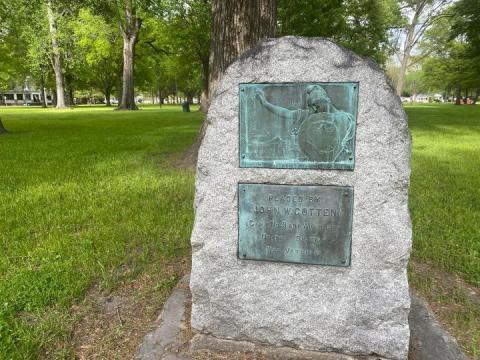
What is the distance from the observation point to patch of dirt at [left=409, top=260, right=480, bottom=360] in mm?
2773

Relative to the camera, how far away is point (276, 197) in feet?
8.02

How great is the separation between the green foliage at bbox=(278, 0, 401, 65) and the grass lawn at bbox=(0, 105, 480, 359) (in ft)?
46.4

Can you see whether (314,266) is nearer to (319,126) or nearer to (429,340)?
(319,126)

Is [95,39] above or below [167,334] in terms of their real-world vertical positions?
above

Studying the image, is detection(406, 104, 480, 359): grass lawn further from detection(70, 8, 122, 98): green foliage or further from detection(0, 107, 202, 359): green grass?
detection(70, 8, 122, 98): green foliage

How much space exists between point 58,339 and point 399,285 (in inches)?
89.4

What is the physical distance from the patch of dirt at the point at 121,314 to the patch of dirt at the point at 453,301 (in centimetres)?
212

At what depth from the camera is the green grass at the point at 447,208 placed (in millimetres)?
3939

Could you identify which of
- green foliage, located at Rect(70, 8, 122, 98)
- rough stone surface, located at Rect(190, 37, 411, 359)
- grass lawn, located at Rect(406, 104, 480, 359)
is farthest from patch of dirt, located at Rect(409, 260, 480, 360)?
green foliage, located at Rect(70, 8, 122, 98)

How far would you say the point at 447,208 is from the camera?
531cm

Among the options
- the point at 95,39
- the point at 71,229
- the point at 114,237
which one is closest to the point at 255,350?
the point at 114,237

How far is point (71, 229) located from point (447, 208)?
15.8 ft

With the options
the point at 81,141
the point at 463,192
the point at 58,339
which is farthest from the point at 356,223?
the point at 81,141

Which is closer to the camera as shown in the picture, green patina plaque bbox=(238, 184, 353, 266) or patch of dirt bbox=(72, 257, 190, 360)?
green patina plaque bbox=(238, 184, 353, 266)
